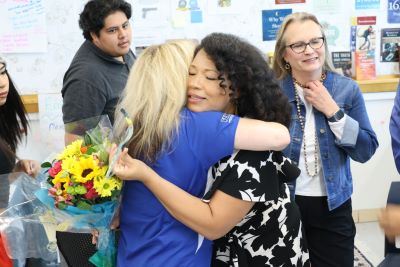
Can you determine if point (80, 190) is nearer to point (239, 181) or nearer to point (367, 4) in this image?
point (239, 181)

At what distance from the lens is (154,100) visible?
115 centimetres

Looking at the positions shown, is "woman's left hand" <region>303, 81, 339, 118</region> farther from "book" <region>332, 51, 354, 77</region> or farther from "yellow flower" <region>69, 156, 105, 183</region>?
"book" <region>332, 51, 354, 77</region>

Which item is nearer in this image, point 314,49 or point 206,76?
point 206,76

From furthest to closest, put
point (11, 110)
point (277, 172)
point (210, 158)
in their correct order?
point (11, 110)
point (277, 172)
point (210, 158)

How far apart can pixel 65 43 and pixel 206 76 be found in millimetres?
2169

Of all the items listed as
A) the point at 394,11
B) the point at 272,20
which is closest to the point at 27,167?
the point at 272,20

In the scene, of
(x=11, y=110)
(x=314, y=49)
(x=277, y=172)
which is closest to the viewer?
(x=277, y=172)

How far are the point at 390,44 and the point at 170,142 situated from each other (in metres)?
2.80

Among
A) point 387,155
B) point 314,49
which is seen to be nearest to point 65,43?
point 314,49

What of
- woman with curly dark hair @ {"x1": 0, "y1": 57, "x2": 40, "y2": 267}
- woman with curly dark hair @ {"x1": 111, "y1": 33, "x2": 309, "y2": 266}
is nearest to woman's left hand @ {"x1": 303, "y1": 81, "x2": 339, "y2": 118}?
woman with curly dark hair @ {"x1": 111, "y1": 33, "x2": 309, "y2": 266}

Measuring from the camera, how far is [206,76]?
3.99 feet

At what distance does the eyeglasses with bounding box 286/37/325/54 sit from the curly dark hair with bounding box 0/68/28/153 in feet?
4.21

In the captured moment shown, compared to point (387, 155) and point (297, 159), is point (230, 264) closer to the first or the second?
point (297, 159)

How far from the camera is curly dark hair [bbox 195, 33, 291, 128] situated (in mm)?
1209
